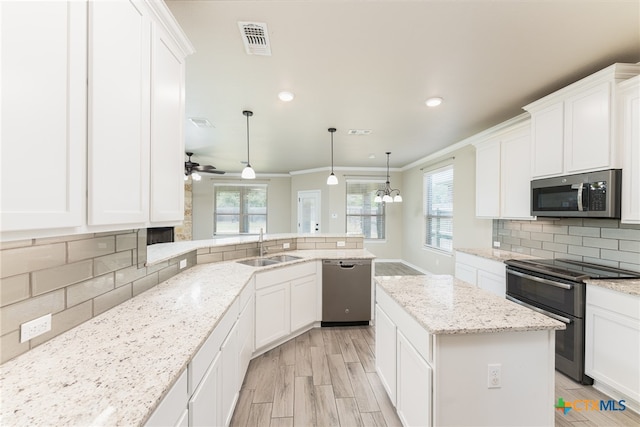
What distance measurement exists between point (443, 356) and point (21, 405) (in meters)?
1.59

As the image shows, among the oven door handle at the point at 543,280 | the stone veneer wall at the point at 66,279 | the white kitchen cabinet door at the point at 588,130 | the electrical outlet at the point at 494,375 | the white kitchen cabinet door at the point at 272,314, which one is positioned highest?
the white kitchen cabinet door at the point at 588,130

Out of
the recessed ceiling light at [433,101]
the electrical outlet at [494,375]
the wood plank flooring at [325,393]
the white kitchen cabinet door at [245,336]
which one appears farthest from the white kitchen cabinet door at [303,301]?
the recessed ceiling light at [433,101]

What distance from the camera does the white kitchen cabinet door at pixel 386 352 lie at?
71.6 inches

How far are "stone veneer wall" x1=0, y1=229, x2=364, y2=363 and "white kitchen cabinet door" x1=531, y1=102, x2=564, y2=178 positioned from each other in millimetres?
3786

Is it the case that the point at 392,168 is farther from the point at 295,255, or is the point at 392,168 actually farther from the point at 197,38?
the point at 197,38

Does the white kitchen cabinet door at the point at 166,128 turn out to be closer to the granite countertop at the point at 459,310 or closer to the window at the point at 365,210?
the granite countertop at the point at 459,310

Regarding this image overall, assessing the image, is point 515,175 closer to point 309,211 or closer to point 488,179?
point 488,179

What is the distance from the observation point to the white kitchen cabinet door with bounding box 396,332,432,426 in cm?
135

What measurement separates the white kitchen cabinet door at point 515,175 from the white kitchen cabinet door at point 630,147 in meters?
0.89

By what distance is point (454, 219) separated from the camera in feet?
16.6

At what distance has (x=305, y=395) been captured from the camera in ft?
6.86

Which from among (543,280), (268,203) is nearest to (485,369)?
(543,280)

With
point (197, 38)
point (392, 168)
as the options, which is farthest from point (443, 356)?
point (392, 168)

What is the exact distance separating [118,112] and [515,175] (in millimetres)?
3941
